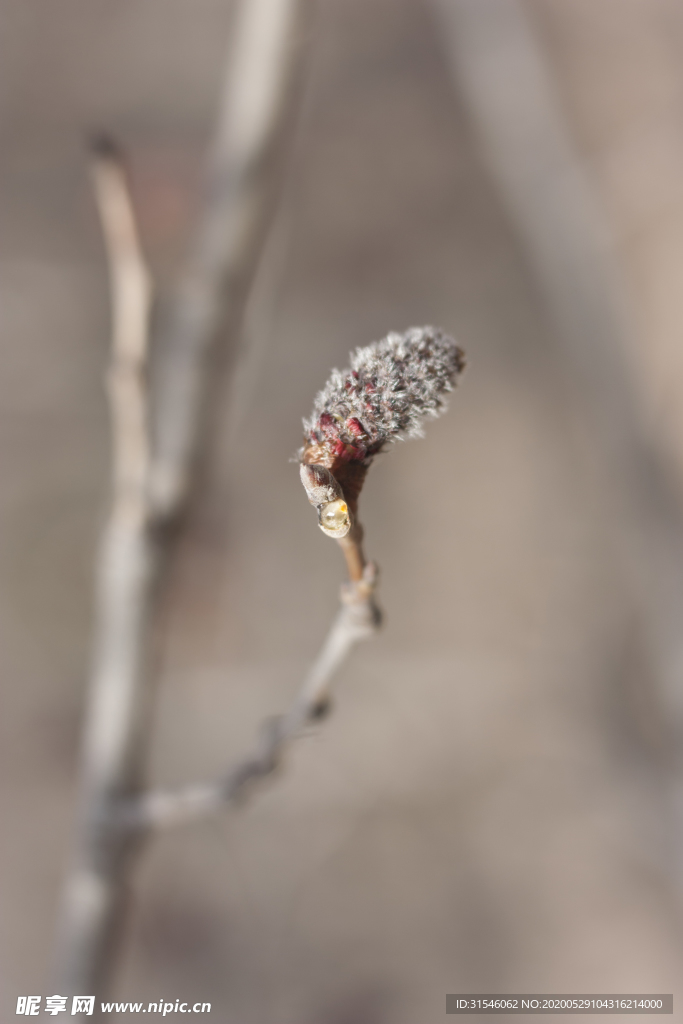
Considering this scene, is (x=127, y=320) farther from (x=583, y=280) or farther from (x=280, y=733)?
(x=583, y=280)

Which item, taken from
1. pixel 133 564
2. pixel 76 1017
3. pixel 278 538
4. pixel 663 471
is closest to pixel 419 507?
pixel 278 538

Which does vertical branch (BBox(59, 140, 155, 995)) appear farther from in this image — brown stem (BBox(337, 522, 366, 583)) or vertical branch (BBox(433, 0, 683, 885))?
vertical branch (BBox(433, 0, 683, 885))

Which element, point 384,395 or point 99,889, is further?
point 99,889

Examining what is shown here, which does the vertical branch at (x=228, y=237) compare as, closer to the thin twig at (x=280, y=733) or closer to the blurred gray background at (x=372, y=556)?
the thin twig at (x=280, y=733)

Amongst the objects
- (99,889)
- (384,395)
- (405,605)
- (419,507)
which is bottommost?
(99,889)

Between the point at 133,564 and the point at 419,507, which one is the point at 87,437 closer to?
the point at 419,507

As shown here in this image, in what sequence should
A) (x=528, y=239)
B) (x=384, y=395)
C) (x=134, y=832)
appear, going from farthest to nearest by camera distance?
(x=528, y=239) → (x=134, y=832) → (x=384, y=395)

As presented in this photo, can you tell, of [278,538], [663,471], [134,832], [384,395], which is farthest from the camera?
[278,538]

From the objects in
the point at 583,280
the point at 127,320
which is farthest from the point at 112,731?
the point at 583,280
